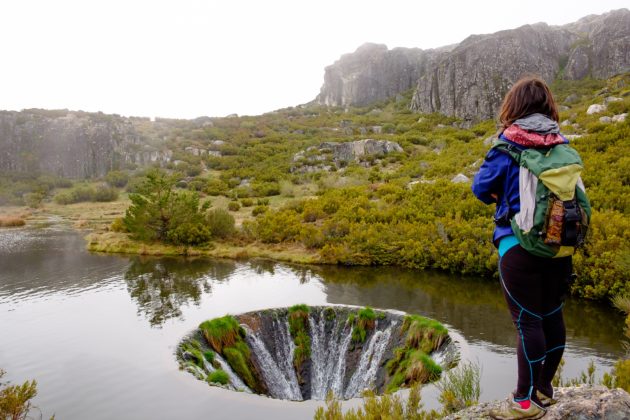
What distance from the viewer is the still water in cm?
941

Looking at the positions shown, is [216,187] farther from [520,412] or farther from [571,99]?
[520,412]

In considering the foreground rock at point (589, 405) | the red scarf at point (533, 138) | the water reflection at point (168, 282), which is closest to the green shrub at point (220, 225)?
the water reflection at point (168, 282)

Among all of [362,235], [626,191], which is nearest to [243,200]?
[362,235]

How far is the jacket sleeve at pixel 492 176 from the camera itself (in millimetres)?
3709

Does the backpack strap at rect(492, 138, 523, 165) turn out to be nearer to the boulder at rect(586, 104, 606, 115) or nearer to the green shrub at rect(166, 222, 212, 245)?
the green shrub at rect(166, 222, 212, 245)

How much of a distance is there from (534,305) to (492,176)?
1.01 m

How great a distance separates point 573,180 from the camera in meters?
3.42

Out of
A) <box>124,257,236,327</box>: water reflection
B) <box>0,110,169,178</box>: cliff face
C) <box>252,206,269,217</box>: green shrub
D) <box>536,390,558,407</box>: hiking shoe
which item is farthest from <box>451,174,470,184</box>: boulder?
<box>0,110,169,178</box>: cliff face

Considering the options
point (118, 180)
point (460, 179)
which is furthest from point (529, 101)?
point (118, 180)

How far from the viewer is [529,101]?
3779mm

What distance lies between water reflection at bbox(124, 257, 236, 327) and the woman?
41.7 ft

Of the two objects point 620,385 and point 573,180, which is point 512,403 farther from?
point 620,385

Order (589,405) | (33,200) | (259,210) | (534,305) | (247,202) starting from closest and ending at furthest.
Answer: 1. (534,305)
2. (589,405)
3. (259,210)
4. (247,202)
5. (33,200)

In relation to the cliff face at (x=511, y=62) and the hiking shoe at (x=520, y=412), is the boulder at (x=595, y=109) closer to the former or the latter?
the cliff face at (x=511, y=62)
